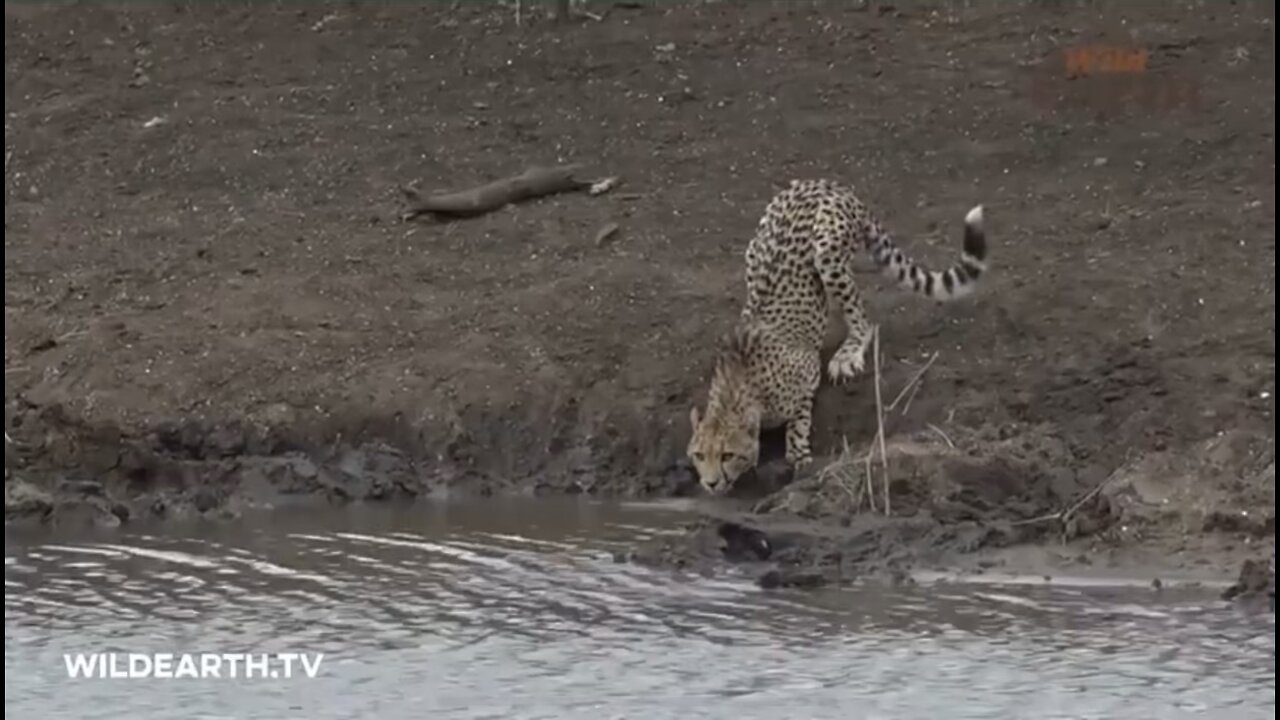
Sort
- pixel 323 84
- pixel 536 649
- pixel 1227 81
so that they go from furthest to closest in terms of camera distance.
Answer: pixel 323 84 < pixel 1227 81 < pixel 536 649

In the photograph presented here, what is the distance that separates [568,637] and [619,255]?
506 centimetres

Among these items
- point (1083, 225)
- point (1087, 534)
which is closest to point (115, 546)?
point (1087, 534)

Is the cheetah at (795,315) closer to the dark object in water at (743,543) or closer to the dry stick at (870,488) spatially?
the dry stick at (870,488)

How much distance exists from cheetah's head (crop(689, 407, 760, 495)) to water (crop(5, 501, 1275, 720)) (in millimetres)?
720

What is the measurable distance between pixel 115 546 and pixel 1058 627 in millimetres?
3995

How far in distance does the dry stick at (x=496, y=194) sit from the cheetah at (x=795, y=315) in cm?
254

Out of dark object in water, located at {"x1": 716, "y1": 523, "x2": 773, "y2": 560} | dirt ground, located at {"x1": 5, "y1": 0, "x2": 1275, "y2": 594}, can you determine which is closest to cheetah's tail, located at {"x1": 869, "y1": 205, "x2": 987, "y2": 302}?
dirt ground, located at {"x1": 5, "y1": 0, "x2": 1275, "y2": 594}

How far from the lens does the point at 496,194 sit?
1508 centimetres

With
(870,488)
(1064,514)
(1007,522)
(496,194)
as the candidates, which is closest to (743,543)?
(870,488)

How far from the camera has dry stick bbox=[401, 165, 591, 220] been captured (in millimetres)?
15016

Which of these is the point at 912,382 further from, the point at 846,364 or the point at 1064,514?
the point at 1064,514

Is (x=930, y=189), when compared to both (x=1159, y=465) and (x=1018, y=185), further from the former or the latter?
(x=1159, y=465)

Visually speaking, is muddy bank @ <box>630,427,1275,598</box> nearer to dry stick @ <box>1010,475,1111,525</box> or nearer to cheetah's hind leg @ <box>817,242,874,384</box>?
dry stick @ <box>1010,475,1111,525</box>

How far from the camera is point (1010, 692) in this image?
27.7ft
